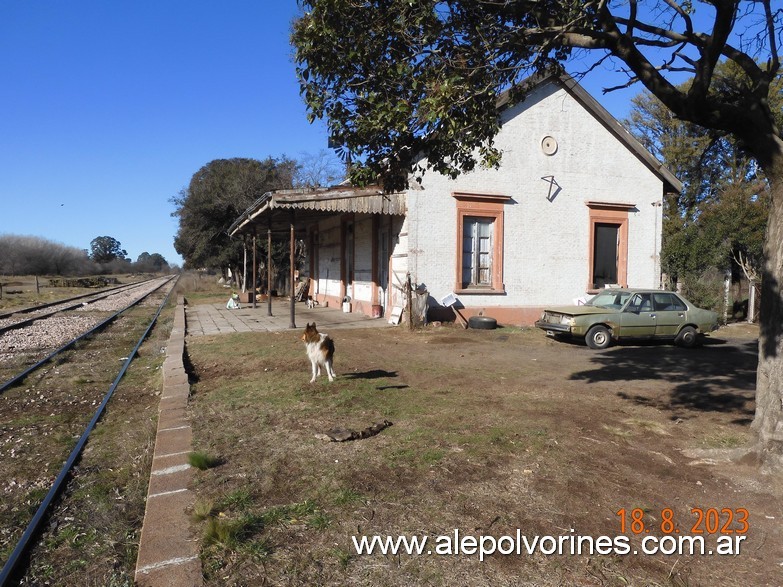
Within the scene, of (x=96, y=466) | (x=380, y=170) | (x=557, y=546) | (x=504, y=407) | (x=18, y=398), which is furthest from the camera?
(x=18, y=398)

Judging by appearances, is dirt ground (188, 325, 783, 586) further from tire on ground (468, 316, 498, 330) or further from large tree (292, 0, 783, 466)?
tire on ground (468, 316, 498, 330)

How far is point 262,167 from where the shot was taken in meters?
38.5

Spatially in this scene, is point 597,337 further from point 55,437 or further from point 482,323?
point 55,437

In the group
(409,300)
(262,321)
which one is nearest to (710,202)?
(409,300)

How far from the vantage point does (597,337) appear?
12359 millimetres

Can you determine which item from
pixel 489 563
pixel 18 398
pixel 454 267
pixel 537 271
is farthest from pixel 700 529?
pixel 537 271

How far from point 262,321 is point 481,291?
6.73 meters

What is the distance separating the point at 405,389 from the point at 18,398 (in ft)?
19.1

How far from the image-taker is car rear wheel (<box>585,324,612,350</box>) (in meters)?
12.3

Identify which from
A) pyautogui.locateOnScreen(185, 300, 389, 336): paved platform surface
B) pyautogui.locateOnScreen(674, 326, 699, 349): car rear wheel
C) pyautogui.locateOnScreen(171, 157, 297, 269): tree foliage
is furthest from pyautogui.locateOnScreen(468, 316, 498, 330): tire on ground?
pyautogui.locateOnScreen(171, 157, 297, 269): tree foliage

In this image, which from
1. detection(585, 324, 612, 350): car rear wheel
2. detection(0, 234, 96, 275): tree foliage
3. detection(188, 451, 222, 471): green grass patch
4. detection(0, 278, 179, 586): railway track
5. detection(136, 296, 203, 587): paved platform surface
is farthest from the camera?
detection(0, 234, 96, 275): tree foliage

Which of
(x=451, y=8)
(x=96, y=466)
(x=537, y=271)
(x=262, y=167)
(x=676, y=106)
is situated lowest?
(x=96, y=466)

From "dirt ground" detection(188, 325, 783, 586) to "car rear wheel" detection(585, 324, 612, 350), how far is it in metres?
3.89

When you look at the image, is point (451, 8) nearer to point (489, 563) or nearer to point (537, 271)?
point (489, 563)
